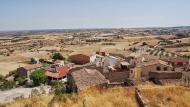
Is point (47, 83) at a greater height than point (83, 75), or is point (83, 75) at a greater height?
point (83, 75)

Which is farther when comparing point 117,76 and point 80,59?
point 80,59

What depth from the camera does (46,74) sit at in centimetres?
5034

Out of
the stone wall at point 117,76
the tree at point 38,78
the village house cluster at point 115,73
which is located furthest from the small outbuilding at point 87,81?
the tree at point 38,78

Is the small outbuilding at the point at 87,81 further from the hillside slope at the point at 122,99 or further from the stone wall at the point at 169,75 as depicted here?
the hillside slope at the point at 122,99

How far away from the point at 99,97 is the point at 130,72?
20.9 meters

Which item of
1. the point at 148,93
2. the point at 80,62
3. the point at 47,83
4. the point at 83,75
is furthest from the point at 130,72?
the point at 80,62

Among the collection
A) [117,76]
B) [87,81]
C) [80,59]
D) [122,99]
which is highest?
[122,99]

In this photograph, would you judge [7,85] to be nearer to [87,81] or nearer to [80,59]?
[80,59]

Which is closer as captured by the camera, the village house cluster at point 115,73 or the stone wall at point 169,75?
the village house cluster at point 115,73

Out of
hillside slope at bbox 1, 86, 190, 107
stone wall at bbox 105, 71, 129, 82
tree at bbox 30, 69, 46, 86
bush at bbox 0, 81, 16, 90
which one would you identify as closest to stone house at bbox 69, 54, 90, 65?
tree at bbox 30, 69, 46, 86

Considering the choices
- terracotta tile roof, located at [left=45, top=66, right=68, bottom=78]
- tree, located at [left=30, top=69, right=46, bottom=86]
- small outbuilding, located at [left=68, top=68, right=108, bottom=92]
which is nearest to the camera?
small outbuilding, located at [left=68, top=68, right=108, bottom=92]

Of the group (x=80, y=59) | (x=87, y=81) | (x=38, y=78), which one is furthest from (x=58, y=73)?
(x=87, y=81)

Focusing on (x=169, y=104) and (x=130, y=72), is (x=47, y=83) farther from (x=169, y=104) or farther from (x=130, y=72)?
(x=169, y=104)

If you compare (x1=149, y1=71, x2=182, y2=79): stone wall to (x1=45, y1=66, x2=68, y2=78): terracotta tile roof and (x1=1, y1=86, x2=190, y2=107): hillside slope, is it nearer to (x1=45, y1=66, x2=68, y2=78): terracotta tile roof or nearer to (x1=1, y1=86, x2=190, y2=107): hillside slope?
(x1=1, y1=86, x2=190, y2=107): hillside slope
